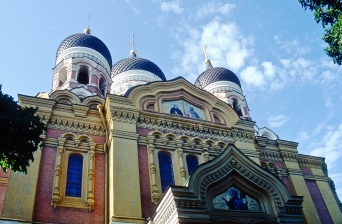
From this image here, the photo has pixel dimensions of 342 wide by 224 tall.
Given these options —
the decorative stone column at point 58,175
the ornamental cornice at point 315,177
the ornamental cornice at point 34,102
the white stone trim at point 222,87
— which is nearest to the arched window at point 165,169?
the decorative stone column at point 58,175

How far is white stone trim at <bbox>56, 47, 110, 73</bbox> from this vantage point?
752 inches

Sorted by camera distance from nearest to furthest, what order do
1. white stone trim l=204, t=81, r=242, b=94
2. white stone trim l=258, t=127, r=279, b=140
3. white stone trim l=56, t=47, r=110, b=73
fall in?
white stone trim l=258, t=127, r=279, b=140 → white stone trim l=56, t=47, r=110, b=73 → white stone trim l=204, t=81, r=242, b=94

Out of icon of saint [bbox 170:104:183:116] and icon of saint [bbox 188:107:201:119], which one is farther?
icon of saint [bbox 188:107:201:119]

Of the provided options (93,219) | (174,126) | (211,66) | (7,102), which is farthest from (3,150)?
(211,66)

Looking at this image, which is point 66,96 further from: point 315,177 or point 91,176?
point 315,177

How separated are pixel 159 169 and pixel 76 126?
2.91m

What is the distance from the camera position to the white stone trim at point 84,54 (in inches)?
752

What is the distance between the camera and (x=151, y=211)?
999cm

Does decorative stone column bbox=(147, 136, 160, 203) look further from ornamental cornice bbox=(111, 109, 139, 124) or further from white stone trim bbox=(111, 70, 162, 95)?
white stone trim bbox=(111, 70, 162, 95)

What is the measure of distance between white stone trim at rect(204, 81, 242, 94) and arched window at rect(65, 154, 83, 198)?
1206 cm

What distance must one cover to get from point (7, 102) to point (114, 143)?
4.17 m

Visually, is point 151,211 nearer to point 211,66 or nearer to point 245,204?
point 245,204

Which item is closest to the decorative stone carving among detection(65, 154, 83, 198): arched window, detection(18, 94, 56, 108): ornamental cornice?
detection(65, 154, 83, 198): arched window

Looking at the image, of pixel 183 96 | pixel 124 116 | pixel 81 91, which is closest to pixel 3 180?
pixel 124 116
